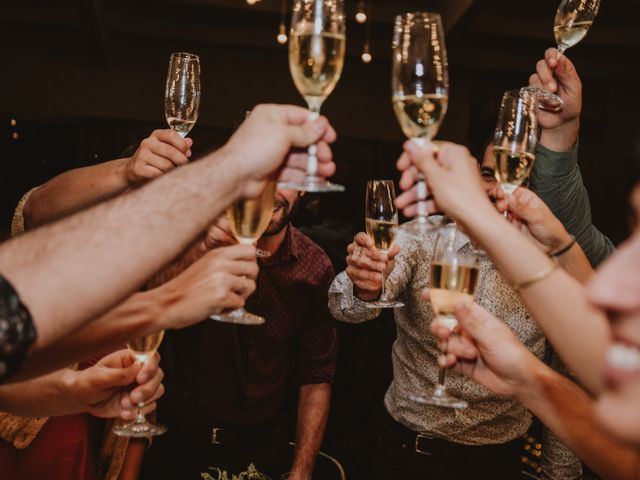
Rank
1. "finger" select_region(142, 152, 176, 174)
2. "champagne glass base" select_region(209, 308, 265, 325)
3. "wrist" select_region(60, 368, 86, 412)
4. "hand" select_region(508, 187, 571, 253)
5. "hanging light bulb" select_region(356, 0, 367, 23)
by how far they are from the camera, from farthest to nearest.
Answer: "hanging light bulb" select_region(356, 0, 367, 23)
"finger" select_region(142, 152, 176, 174)
"hand" select_region(508, 187, 571, 253)
"wrist" select_region(60, 368, 86, 412)
"champagne glass base" select_region(209, 308, 265, 325)

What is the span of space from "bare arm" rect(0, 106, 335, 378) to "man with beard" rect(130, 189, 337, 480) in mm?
1487

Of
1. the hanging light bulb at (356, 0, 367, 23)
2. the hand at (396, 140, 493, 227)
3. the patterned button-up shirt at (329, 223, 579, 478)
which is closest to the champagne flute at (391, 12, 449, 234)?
the hand at (396, 140, 493, 227)

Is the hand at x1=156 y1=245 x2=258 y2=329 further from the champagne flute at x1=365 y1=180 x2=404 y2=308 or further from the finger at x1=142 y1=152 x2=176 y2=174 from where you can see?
the champagne flute at x1=365 y1=180 x2=404 y2=308

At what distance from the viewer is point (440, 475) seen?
2561 mm

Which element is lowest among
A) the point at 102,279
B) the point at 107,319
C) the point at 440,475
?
the point at 440,475

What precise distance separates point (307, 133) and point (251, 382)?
6.13ft

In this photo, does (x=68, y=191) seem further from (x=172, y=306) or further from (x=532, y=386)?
(x=532, y=386)

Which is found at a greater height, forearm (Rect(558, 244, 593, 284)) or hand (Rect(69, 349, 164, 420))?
forearm (Rect(558, 244, 593, 284))

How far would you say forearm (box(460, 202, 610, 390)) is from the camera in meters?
1.33

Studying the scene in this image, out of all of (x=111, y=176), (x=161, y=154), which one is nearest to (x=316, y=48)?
(x=161, y=154)

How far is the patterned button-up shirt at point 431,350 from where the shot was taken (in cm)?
255

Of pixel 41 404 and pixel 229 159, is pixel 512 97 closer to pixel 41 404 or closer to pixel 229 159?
pixel 229 159

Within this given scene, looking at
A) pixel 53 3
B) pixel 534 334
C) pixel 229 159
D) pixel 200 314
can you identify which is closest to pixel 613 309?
pixel 229 159

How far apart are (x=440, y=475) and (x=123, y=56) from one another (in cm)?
780
